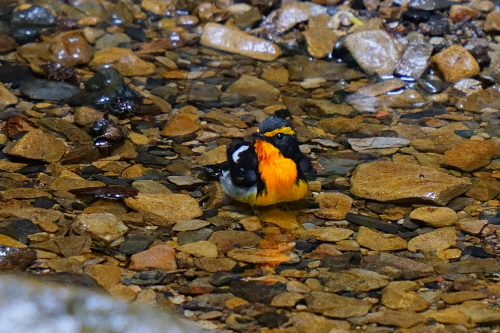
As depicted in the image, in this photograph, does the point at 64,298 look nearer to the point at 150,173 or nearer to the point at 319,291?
the point at 319,291

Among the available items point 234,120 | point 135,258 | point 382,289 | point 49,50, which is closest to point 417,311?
point 382,289

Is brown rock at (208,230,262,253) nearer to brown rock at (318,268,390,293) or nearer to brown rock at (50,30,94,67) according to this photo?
brown rock at (318,268,390,293)

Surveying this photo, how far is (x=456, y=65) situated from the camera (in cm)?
838

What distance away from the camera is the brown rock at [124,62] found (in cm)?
849

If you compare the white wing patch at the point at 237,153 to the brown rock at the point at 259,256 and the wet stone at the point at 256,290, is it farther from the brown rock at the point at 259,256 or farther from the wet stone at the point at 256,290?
the wet stone at the point at 256,290

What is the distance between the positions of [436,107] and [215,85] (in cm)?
231

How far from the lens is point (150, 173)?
6336 mm

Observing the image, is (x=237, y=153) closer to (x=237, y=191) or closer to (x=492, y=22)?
(x=237, y=191)

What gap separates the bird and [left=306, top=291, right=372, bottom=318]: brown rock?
1.40 metres

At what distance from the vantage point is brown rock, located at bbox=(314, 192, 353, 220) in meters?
5.79

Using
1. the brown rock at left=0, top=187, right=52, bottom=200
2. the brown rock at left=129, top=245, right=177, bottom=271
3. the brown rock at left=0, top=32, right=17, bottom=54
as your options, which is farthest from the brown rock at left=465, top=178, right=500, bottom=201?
the brown rock at left=0, top=32, right=17, bottom=54

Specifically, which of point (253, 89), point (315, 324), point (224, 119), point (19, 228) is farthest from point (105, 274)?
point (253, 89)

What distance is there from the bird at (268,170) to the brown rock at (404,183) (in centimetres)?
49

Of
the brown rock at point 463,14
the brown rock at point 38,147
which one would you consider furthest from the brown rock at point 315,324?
the brown rock at point 463,14
